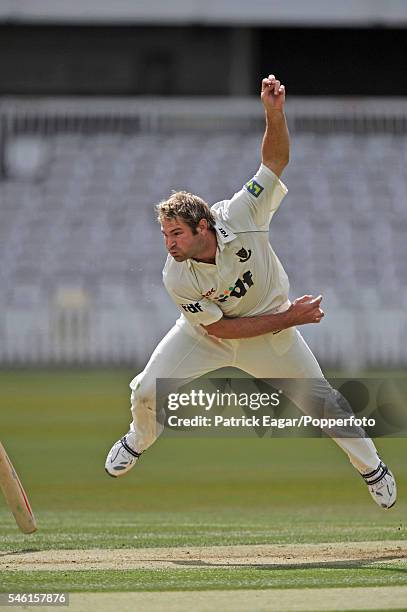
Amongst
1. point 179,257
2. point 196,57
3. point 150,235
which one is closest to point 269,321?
point 179,257

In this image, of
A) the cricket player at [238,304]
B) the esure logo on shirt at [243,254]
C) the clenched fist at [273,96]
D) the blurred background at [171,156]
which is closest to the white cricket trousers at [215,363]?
the cricket player at [238,304]

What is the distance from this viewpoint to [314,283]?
2456 centimetres

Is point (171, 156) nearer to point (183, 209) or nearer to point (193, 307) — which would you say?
point (193, 307)

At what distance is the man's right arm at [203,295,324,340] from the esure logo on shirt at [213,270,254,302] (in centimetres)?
14

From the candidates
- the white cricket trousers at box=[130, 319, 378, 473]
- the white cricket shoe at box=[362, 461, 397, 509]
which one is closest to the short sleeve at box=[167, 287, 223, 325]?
the white cricket trousers at box=[130, 319, 378, 473]

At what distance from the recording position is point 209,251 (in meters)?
7.05

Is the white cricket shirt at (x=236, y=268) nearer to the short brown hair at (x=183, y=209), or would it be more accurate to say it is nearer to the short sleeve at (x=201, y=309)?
the short sleeve at (x=201, y=309)

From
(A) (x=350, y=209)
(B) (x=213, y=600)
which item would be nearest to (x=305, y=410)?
(B) (x=213, y=600)

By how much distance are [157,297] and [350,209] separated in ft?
18.2

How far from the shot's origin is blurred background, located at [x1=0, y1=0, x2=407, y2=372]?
23.4 m

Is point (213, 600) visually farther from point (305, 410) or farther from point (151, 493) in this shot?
point (151, 493)

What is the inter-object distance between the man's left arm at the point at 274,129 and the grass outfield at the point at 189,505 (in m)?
2.26

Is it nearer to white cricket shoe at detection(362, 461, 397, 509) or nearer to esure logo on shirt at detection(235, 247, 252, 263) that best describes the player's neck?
esure logo on shirt at detection(235, 247, 252, 263)

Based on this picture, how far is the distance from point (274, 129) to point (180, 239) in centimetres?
87
